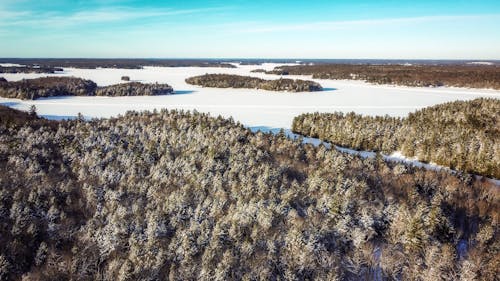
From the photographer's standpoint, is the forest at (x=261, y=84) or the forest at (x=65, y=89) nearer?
the forest at (x=65, y=89)

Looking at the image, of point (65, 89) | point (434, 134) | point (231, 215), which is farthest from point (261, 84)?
point (231, 215)

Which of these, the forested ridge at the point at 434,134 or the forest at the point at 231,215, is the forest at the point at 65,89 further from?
the forested ridge at the point at 434,134

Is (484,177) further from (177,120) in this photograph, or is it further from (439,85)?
(439,85)

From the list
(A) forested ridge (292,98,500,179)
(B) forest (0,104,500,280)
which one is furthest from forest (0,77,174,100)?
(A) forested ridge (292,98,500,179)

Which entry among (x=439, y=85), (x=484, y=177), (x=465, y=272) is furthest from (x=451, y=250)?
(x=439, y=85)

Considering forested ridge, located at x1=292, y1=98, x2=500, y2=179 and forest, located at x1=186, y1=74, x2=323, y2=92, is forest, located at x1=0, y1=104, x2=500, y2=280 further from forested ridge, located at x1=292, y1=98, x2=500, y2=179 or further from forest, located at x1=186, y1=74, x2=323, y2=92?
forest, located at x1=186, y1=74, x2=323, y2=92

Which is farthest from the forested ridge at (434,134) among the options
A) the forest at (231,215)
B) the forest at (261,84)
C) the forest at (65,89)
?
the forest at (65,89)
